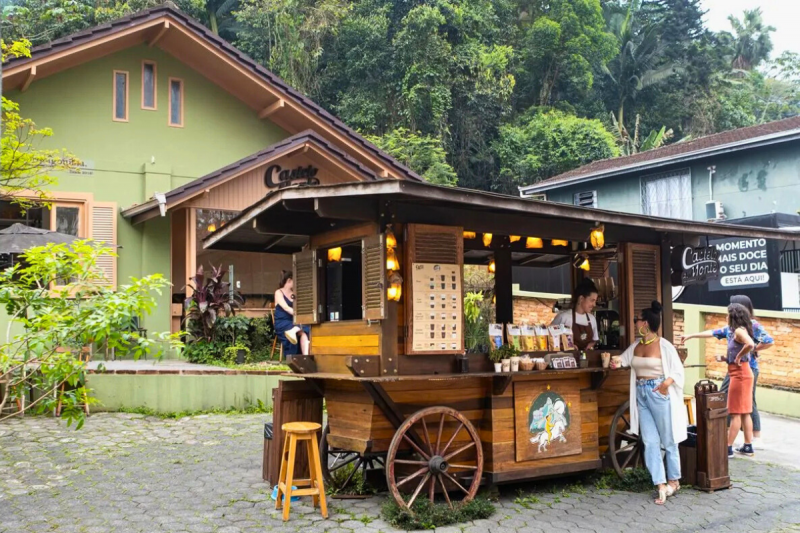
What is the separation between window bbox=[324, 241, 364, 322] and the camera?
8062 mm

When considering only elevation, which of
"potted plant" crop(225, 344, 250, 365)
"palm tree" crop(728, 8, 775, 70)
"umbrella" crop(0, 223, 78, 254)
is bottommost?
"potted plant" crop(225, 344, 250, 365)

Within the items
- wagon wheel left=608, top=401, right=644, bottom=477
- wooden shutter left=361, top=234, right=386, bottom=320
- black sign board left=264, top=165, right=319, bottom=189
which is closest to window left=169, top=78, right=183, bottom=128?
black sign board left=264, top=165, right=319, bottom=189

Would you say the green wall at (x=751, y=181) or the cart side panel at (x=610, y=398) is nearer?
the cart side panel at (x=610, y=398)

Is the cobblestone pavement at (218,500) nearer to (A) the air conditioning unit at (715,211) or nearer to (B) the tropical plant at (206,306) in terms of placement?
(B) the tropical plant at (206,306)

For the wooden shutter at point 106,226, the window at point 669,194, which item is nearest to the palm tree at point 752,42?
the window at point 669,194

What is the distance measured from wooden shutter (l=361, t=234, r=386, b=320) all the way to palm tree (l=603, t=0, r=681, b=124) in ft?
112

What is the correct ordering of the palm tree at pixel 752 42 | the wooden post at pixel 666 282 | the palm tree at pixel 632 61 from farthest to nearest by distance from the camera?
1. the palm tree at pixel 752 42
2. the palm tree at pixel 632 61
3. the wooden post at pixel 666 282

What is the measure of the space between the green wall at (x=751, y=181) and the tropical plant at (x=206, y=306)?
555 inches

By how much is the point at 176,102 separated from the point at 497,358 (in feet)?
38.2

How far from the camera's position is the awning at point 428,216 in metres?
6.93

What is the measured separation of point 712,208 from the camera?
843 inches

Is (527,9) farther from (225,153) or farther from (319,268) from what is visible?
(319,268)

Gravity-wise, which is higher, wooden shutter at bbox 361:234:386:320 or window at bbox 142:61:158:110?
window at bbox 142:61:158:110

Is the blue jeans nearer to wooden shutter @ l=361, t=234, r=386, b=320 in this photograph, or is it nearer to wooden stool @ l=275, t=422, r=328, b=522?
wooden shutter @ l=361, t=234, r=386, b=320
